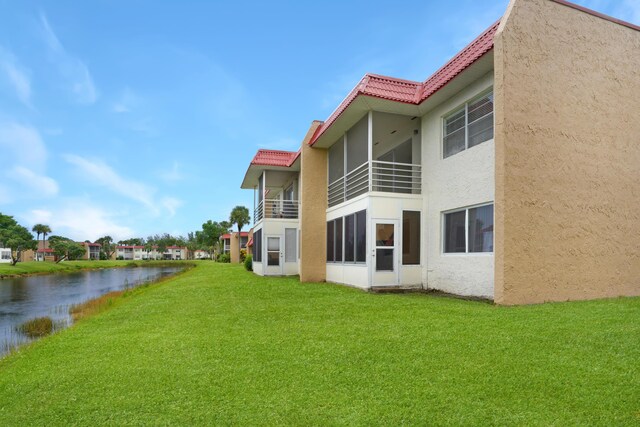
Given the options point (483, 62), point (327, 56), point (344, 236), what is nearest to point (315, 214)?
point (344, 236)

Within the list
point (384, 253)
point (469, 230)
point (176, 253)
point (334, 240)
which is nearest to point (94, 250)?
point (176, 253)

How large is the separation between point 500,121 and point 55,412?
352 inches

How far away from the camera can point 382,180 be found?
12.2 meters

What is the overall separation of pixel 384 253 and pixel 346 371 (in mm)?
7667

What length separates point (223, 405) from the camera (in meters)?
3.80

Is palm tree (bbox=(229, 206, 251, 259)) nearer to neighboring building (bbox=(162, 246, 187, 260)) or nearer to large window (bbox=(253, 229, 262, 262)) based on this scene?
large window (bbox=(253, 229, 262, 262))

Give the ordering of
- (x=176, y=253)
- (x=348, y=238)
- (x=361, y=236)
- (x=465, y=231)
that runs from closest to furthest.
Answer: (x=465, y=231), (x=361, y=236), (x=348, y=238), (x=176, y=253)

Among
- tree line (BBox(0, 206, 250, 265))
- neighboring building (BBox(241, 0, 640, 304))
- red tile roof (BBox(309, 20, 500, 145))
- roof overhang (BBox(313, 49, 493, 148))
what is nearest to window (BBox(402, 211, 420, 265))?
neighboring building (BBox(241, 0, 640, 304))

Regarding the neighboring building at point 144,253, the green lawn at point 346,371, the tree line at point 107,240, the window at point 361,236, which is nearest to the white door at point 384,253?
the window at point 361,236

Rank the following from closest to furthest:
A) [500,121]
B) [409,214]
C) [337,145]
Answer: [500,121] → [409,214] → [337,145]

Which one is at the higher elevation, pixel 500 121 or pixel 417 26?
pixel 417 26

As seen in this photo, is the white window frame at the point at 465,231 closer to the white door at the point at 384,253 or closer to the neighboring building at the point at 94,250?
the white door at the point at 384,253

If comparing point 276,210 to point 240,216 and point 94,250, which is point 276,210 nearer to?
point 240,216

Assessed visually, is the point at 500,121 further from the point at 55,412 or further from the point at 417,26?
the point at 55,412
